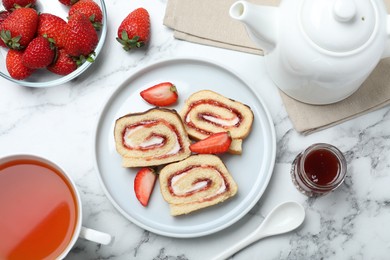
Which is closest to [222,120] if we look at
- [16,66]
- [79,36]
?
[79,36]

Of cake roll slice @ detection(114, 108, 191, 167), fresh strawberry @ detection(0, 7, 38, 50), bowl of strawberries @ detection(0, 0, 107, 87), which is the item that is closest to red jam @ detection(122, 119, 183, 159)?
cake roll slice @ detection(114, 108, 191, 167)

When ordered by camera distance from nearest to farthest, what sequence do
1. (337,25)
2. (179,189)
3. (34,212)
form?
(337,25) → (34,212) → (179,189)

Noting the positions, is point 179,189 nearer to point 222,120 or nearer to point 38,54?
point 222,120

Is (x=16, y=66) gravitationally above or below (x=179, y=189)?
above

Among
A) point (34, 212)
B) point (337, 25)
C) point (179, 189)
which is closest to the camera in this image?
point (337, 25)

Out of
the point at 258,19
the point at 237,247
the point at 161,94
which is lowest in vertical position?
the point at 237,247

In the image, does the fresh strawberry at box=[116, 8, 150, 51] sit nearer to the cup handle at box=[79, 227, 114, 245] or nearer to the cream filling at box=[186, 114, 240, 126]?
the cream filling at box=[186, 114, 240, 126]

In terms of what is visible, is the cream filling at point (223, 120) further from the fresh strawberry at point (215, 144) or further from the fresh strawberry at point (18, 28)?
the fresh strawberry at point (18, 28)
